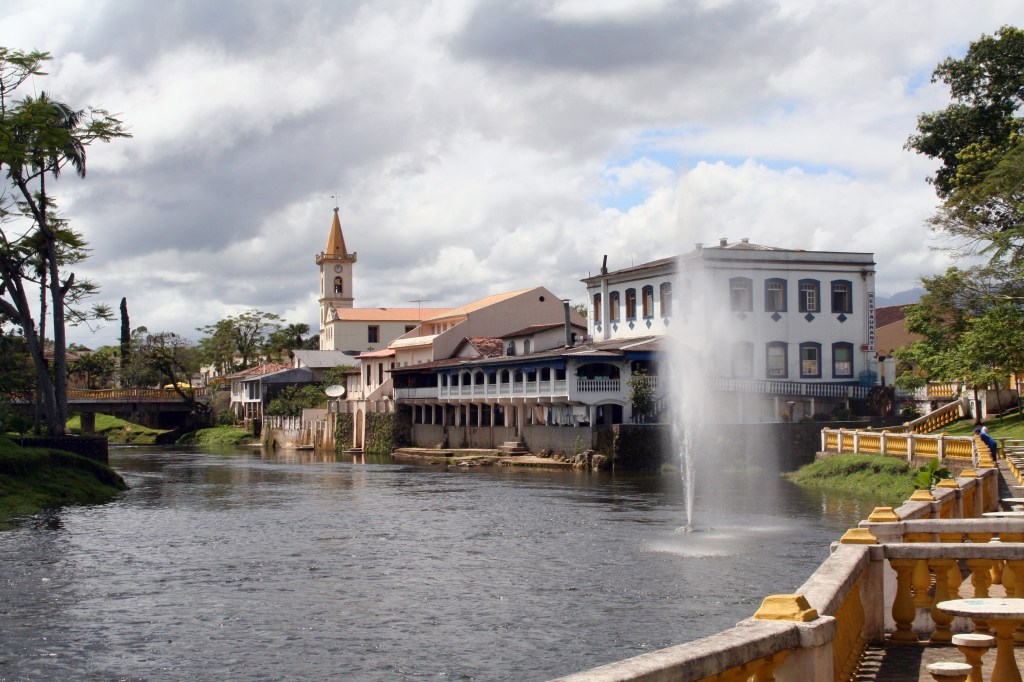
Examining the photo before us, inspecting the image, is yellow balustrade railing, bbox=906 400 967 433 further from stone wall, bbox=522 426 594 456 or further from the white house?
stone wall, bbox=522 426 594 456

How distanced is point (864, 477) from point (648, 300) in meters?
24.4

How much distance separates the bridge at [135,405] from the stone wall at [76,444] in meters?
50.4

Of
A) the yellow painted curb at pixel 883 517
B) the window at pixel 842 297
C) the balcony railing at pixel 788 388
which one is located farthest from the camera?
the window at pixel 842 297

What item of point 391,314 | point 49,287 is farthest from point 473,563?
point 391,314

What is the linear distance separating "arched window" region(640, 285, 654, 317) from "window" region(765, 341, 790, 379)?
6933 mm

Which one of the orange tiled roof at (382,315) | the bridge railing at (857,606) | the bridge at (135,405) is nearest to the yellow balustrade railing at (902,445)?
the bridge railing at (857,606)

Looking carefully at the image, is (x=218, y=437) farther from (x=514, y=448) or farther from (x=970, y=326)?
(x=970, y=326)

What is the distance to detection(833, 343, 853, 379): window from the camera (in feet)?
193

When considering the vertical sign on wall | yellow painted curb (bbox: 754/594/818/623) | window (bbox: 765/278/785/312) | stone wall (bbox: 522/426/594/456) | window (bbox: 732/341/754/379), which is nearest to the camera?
yellow painted curb (bbox: 754/594/818/623)

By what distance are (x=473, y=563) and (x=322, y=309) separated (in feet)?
370

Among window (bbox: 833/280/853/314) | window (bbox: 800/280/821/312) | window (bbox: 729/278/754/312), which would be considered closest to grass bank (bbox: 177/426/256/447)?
window (bbox: 729/278/754/312)

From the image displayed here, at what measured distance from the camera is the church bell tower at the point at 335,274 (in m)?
134

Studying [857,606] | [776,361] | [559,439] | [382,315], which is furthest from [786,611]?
[382,315]

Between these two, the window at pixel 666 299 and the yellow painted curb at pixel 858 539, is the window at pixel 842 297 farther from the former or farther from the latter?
the yellow painted curb at pixel 858 539
